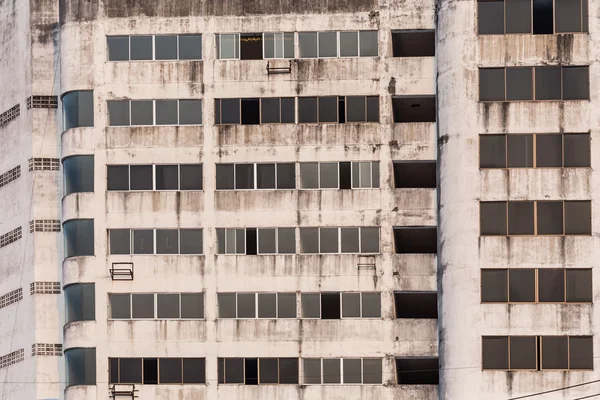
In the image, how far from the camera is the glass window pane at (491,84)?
325 ft

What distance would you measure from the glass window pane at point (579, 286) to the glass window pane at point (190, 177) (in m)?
21.9

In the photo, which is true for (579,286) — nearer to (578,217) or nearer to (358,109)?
(578,217)

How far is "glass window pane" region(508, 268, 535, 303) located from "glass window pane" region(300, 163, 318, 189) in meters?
12.5

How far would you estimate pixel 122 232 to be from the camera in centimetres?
10188

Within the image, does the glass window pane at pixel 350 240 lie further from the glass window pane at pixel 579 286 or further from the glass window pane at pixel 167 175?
the glass window pane at pixel 579 286

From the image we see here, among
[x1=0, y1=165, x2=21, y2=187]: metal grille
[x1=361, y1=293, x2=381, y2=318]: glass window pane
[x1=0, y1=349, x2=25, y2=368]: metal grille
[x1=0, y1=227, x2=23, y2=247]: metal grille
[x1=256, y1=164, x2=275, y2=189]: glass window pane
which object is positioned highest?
[x1=0, y1=165, x2=21, y2=187]: metal grille

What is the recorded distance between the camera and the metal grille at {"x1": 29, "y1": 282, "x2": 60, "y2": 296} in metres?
104

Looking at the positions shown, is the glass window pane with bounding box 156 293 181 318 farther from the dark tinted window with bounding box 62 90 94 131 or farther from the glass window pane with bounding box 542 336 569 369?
the glass window pane with bounding box 542 336 569 369

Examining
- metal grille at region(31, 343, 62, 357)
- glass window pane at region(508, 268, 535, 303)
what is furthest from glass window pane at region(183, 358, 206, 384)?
glass window pane at region(508, 268, 535, 303)

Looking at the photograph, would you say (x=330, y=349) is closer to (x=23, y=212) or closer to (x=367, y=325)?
(x=367, y=325)

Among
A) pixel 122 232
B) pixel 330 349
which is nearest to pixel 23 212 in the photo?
pixel 122 232

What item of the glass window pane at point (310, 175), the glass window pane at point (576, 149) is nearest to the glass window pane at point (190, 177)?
the glass window pane at point (310, 175)

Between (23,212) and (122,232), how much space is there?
737 centimetres

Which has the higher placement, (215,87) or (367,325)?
(215,87)
